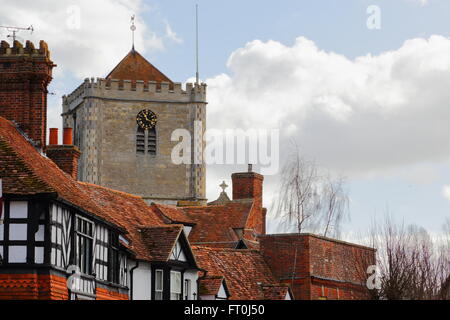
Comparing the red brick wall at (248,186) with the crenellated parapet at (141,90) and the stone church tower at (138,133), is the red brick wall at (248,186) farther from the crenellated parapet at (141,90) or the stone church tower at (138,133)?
the crenellated parapet at (141,90)

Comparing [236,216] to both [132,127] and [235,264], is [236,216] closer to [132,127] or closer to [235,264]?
[235,264]

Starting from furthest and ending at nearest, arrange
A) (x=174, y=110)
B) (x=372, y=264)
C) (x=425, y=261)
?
(x=174, y=110) → (x=372, y=264) → (x=425, y=261)

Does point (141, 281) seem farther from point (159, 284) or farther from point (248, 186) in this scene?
point (248, 186)

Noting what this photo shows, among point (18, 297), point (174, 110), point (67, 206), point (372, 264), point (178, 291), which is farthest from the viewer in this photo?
point (174, 110)

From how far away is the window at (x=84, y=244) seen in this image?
31803 millimetres

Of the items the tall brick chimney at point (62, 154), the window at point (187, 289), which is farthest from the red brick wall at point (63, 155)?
the window at point (187, 289)

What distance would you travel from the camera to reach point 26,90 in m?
35.3

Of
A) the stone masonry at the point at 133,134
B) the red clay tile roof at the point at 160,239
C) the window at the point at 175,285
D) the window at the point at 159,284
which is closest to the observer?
the red clay tile roof at the point at 160,239

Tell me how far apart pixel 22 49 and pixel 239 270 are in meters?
15.8

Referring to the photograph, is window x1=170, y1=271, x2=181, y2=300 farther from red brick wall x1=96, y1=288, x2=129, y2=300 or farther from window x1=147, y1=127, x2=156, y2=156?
window x1=147, y1=127, x2=156, y2=156

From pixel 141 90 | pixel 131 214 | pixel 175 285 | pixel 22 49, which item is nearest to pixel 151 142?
pixel 141 90

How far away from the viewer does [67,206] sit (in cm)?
3067

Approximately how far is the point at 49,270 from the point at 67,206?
6.89ft
